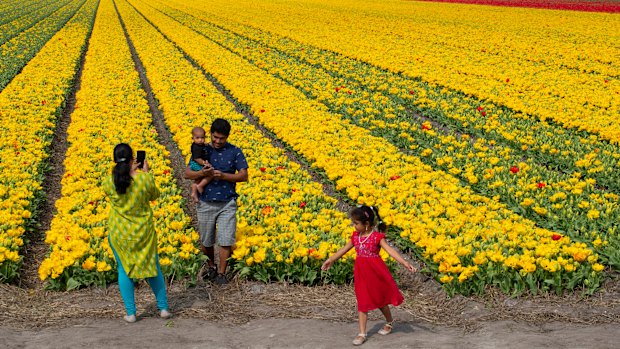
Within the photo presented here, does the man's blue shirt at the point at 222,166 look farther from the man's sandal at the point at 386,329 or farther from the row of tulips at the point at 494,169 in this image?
the row of tulips at the point at 494,169

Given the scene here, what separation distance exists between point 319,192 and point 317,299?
293 centimetres

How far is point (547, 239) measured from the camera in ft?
25.7

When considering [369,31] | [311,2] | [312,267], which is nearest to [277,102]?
[312,267]

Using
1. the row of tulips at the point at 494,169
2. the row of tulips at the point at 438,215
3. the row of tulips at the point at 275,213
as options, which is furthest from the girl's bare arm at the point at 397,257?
the row of tulips at the point at 494,169

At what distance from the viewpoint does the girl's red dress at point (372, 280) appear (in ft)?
19.4

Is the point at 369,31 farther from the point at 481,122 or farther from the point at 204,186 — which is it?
the point at 204,186

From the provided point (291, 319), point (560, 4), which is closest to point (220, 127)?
point (291, 319)

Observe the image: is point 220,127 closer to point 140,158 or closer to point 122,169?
point 140,158

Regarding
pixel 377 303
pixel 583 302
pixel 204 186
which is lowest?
pixel 583 302

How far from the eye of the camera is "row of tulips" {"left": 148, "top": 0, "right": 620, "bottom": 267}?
899cm

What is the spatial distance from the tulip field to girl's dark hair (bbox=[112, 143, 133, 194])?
1.49 metres

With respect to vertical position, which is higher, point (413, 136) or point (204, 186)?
point (204, 186)

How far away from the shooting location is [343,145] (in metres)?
12.5

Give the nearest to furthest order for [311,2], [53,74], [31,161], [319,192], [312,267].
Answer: [312,267] → [319,192] → [31,161] → [53,74] → [311,2]
